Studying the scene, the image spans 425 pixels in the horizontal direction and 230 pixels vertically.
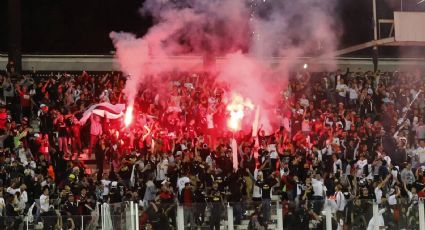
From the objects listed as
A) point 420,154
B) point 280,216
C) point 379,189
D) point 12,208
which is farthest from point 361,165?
point 12,208

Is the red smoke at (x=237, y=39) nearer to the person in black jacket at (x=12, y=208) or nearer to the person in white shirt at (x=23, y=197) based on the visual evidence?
the person in white shirt at (x=23, y=197)

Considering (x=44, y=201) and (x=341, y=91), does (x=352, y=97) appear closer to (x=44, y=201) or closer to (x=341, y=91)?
(x=341, y=91)

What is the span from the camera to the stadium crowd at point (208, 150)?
2031 centimetres

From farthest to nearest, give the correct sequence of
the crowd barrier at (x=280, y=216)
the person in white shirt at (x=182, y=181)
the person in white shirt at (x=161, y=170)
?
1. the person in white shirt at (x=161, y=170)
2. the person in white shirt at (x=182, y=181)
3. the crowd barrier at (x=280, y=216)

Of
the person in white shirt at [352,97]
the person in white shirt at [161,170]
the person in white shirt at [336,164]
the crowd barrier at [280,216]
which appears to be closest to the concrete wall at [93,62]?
the person in white shirt at [352,97]

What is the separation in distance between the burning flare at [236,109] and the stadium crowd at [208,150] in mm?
318

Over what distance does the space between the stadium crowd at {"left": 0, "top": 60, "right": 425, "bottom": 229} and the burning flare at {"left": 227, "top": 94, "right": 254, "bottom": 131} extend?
318 mm

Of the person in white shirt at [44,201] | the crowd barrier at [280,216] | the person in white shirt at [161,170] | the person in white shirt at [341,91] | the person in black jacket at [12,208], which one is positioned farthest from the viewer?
the person in white shirt at [341,91]

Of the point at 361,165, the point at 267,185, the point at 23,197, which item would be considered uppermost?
the point at 361,165

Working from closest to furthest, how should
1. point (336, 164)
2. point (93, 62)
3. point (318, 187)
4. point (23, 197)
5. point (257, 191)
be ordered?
1. point (23, 197)
2. point (257, 191)
3. point (318, 187)
4. point (336, 164)
5. point (93, 62)

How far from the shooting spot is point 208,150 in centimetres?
2423

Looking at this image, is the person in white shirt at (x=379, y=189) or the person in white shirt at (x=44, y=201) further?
the person in white shirt at (x=379, y=189)

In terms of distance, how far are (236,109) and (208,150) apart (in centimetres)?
351

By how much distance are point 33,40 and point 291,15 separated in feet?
36.5
